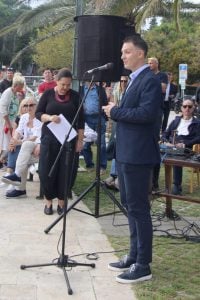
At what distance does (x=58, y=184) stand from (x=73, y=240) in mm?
1087

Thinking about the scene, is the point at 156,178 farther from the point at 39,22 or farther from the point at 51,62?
the point at 51,62

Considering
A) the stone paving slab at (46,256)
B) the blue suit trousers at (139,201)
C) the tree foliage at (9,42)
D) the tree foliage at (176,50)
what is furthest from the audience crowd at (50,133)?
the tree foliage at (9,42)

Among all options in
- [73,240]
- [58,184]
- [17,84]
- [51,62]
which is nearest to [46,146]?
[58,184]

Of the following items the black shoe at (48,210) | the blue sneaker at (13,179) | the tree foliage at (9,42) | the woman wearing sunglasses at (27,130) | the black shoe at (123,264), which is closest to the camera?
the black shoe at (123,264)

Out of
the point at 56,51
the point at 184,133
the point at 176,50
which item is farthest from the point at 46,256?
the point at 176,50

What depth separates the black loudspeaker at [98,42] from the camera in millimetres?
6090

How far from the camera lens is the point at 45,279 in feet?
14.9

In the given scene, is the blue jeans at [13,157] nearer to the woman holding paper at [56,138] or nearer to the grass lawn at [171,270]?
the woman holding paper at [56,138]

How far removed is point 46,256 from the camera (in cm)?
514

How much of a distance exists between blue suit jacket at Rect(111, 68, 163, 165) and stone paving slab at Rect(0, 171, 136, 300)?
108cm

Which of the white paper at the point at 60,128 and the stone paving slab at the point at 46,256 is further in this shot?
the white paper at the point at 60,128

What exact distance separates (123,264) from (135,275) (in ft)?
0.97

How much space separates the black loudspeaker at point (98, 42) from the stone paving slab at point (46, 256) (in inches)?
68.9

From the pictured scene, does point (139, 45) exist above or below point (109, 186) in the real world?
above
